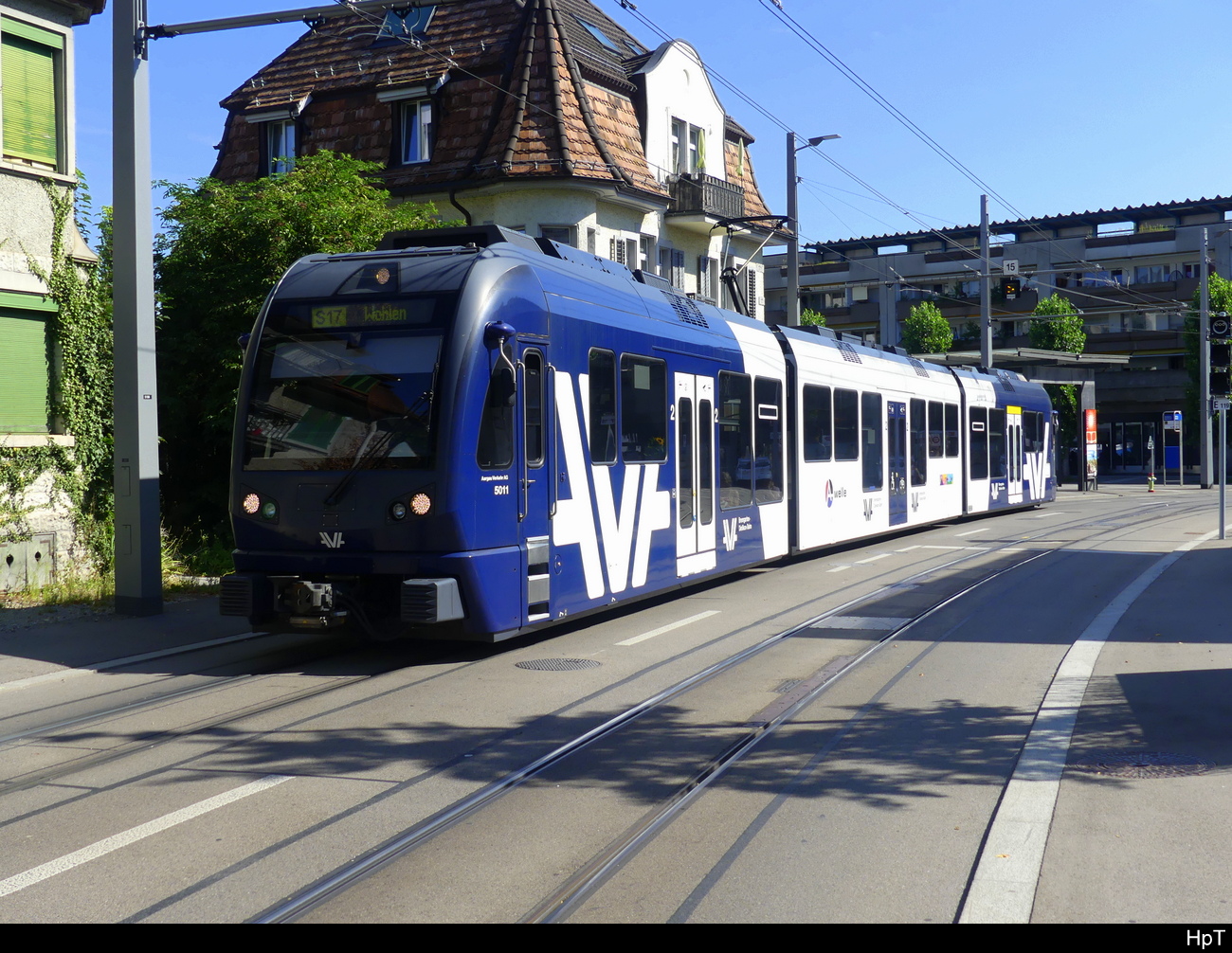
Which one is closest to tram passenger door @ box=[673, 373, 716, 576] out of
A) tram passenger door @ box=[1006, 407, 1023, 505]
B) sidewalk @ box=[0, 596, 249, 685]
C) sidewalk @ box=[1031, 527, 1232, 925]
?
sidewalk @ box=[1031, 527, 1232, 925]

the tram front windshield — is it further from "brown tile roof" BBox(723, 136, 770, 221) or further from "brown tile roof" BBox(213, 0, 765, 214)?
"brown tile roof" BBox(723, 136, 770, 221)

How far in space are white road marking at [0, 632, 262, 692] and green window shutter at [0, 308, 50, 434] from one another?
4831mm

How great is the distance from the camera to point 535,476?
32.2 feet

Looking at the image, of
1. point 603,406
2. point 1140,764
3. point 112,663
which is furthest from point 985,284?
point 1140,764

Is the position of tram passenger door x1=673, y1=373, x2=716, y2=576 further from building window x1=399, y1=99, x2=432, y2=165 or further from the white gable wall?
the white gable wall

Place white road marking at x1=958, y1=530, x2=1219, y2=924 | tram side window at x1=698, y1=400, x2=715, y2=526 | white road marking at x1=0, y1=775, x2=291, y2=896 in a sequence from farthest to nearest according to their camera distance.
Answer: tram side window at x1=698, y1=400, x2=715, y2=526 → white road marking at x1=0, y1=775, x2=291, y2=896 → white road marking at x1=958, y1=530, x2=1219, y2=924

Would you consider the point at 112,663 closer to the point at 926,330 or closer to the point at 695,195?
the point at 695,195

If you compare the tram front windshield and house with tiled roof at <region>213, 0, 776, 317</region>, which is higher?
house with tiled roof at <region>213, 0, 776, 317</region>

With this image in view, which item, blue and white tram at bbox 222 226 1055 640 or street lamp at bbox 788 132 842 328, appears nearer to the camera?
blue and white tram at bbox 222 226 1055 640

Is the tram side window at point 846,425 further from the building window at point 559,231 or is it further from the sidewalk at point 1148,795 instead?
the building window at point 559,231

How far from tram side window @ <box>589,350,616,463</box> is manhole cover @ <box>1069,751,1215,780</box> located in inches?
210

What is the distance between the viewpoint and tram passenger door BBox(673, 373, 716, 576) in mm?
12695

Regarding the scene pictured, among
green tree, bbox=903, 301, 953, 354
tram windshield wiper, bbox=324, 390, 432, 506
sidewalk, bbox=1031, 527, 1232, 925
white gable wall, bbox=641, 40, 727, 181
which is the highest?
white gable wall, bbox=641, 40, 727, 181

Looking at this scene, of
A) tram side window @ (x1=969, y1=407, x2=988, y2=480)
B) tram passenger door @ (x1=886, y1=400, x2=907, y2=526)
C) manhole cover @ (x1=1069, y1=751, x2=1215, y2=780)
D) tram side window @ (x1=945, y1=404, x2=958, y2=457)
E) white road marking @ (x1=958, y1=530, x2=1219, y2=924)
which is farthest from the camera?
tram side window @ (x1=969, y1=407, x2=988, y2=480)
